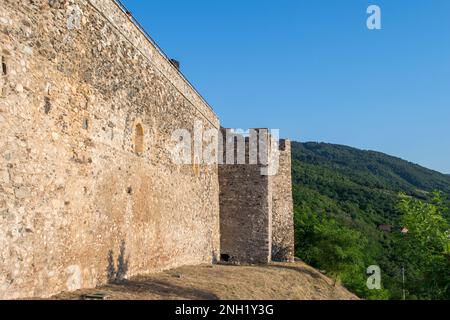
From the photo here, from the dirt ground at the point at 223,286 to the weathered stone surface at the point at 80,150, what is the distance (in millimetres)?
508

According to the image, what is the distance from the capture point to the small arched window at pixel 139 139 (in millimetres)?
10295

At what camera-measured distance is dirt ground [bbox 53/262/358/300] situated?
26.8 ft

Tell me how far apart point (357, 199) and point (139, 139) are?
41.4 meters

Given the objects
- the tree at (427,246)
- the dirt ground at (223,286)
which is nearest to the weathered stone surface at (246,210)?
the dirt ground at (223,286)

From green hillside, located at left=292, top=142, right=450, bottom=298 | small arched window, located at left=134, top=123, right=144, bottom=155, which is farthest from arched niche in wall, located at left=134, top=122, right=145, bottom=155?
green hillside, located at left=292, top=142, right=450, bottom=298

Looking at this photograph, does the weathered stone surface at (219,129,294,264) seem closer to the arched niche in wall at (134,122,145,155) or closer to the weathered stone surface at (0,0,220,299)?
the weathered stone surface at (0,0,220,299)

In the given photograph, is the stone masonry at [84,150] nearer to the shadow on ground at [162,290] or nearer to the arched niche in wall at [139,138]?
the arched niche in wall at [139,138]

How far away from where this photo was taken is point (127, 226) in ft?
31.6

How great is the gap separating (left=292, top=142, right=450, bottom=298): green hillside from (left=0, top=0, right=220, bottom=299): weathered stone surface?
9.44 m

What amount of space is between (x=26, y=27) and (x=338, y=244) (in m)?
17.4

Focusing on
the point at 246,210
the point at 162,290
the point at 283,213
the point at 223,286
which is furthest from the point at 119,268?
the point at 283,213
